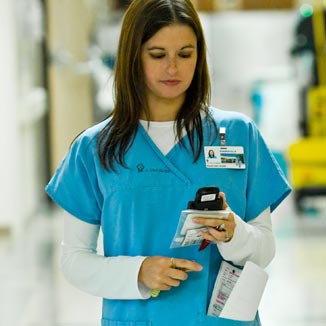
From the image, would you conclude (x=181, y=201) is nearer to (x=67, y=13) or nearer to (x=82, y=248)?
(x=82, y=248)

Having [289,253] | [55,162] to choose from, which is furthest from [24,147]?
[289,253]

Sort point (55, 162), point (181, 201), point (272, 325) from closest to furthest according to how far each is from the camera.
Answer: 1. point (181, 201)
2. point (272, 325)
3. point (55, 162)

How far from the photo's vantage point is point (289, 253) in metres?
5.58

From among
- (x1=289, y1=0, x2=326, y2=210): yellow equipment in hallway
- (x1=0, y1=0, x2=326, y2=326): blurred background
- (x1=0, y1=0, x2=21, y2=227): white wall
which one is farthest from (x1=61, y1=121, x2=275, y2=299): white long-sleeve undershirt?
(x1=289, y1=0, x2=326, y2=210): yellow equipment in hallway

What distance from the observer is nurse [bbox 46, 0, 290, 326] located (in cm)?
183

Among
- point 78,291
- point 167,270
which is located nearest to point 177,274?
point 167,270

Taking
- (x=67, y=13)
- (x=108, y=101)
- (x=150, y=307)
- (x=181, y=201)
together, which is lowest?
(x=150, y=307)

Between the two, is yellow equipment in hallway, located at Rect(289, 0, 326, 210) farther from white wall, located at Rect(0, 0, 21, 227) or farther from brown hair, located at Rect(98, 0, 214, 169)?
brown hair, located at Rect(98, 0, 214, 169)

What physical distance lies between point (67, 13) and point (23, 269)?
2.21m

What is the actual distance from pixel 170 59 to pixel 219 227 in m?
0.34

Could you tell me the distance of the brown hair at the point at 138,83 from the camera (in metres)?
1.83

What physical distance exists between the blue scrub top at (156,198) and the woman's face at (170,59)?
0.10m

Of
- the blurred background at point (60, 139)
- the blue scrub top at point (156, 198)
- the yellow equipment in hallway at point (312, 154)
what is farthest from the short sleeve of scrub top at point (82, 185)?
the yellow equipment in hallway at point (312, 154)

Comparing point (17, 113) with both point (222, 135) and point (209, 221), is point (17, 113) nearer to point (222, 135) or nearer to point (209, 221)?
point (222, 135)
